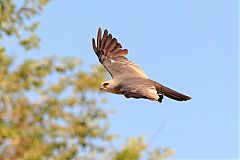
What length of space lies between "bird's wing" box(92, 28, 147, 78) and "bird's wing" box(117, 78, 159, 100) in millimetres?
1714

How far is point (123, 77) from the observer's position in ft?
34.0

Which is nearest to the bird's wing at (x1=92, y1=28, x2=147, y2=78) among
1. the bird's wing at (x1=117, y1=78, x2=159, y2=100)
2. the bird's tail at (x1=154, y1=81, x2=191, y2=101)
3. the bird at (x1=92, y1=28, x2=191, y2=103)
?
the bird at (x1=92, y1=28, x2=191, y2=103)

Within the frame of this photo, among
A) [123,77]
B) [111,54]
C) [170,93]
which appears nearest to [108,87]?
[123,77]

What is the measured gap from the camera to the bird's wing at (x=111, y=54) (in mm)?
11586

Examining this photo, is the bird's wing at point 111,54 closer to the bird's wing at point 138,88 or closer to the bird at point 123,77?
the bird at point 123,77

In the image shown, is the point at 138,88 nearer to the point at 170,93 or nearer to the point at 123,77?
the point at 170,93

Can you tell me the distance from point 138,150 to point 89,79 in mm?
11489

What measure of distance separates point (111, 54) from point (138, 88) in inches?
142

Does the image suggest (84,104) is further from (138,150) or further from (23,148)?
(138,150)

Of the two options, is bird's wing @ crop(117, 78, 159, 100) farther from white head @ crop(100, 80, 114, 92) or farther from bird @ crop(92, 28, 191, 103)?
white head @ crop(100, 80, 114, 92)

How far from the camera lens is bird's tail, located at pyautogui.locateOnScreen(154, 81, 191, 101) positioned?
9781 mm

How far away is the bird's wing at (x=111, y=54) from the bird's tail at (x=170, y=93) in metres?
1.44

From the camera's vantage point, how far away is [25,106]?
20391 millimetres

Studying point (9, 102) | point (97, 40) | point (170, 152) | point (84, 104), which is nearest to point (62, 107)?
point (84, 104)
